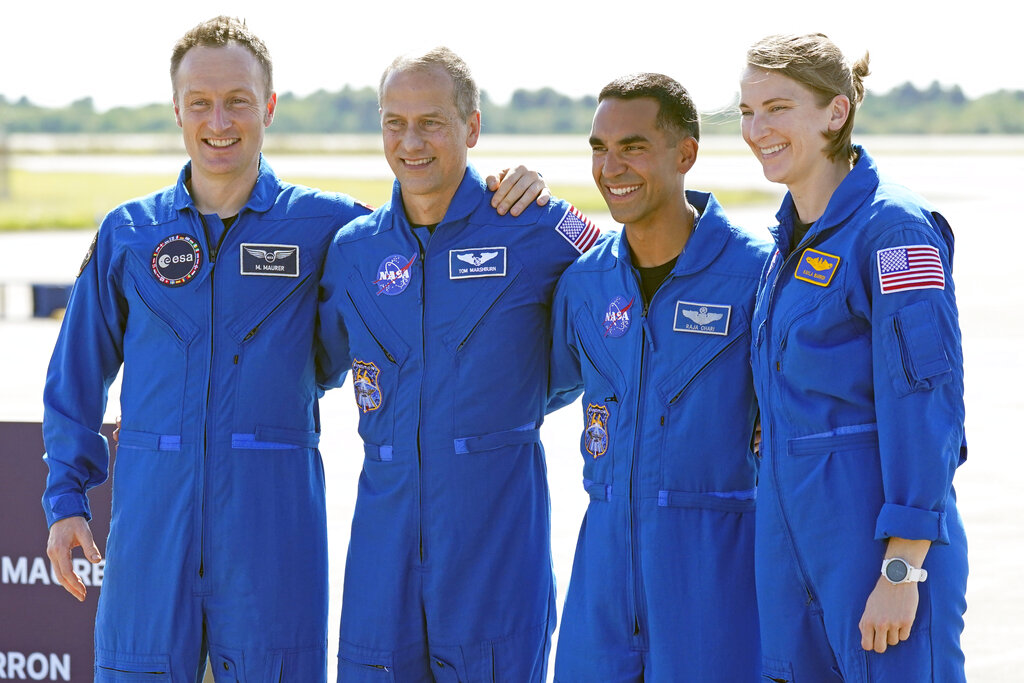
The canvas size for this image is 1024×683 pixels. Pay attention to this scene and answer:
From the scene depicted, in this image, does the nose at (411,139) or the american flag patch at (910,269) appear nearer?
→ the american flag patch at (910,269)

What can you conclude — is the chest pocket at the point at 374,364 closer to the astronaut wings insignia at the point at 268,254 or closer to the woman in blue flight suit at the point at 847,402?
the astronaut wings insignia at the point at 268,254

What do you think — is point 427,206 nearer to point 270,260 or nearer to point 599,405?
point 270,260

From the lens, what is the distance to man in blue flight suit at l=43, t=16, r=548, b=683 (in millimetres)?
3705

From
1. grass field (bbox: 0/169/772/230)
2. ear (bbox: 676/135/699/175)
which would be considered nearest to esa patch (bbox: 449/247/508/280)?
ear (bbox: 676/135/699/175)

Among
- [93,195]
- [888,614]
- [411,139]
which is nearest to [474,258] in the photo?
[411,139]

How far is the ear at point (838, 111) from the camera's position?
3.09m

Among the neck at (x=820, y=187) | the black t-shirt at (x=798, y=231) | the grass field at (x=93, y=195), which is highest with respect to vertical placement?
the grass field at (x=93, y=195)

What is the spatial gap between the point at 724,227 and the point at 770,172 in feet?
1.32

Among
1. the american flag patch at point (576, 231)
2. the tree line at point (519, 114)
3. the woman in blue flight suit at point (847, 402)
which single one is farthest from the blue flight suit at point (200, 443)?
the tree line at point (519, 114)

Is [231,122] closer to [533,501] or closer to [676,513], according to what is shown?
[533,501]

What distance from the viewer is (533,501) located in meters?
3.80

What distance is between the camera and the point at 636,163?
3.54m

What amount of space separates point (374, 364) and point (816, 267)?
1.40m

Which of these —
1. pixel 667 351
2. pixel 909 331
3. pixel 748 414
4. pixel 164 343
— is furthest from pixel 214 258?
pixel 909 331
